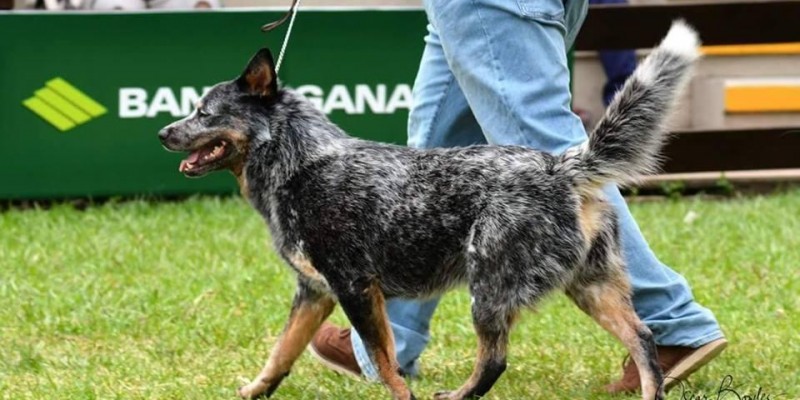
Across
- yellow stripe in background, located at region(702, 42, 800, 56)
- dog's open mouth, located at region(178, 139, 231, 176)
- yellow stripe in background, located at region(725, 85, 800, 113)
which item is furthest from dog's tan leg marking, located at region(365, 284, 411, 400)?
yellow stripe in background, located at region(725, 85, 800, 113)

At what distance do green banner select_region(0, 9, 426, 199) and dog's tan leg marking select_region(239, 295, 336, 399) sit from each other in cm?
454

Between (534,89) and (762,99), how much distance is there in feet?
21.6

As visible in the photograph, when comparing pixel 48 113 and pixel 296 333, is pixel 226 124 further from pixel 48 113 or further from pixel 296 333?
pixel 48 113

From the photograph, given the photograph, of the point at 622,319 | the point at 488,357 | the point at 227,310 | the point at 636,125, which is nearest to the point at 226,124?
the point at 488,357

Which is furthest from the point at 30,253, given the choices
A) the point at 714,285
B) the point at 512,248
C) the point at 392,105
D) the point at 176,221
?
the point at 512,248

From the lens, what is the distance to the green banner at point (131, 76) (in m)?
9.46

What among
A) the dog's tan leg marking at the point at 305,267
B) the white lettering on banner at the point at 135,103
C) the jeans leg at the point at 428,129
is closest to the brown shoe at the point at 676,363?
the jeans leg at the point at 428,129

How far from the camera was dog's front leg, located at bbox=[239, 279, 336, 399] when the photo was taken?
202 inches

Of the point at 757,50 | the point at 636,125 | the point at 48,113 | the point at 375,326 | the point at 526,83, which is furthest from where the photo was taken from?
the point at 757,50

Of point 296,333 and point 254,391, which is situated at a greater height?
point 296,333

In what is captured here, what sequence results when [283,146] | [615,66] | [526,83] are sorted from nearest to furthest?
[283,146] → [526,83] → [615,66]

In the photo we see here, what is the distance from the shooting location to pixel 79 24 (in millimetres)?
9484

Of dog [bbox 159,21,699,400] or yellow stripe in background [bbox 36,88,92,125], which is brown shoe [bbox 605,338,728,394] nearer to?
dog [bbox 159,21,699,400]

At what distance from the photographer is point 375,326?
480 centimetres
